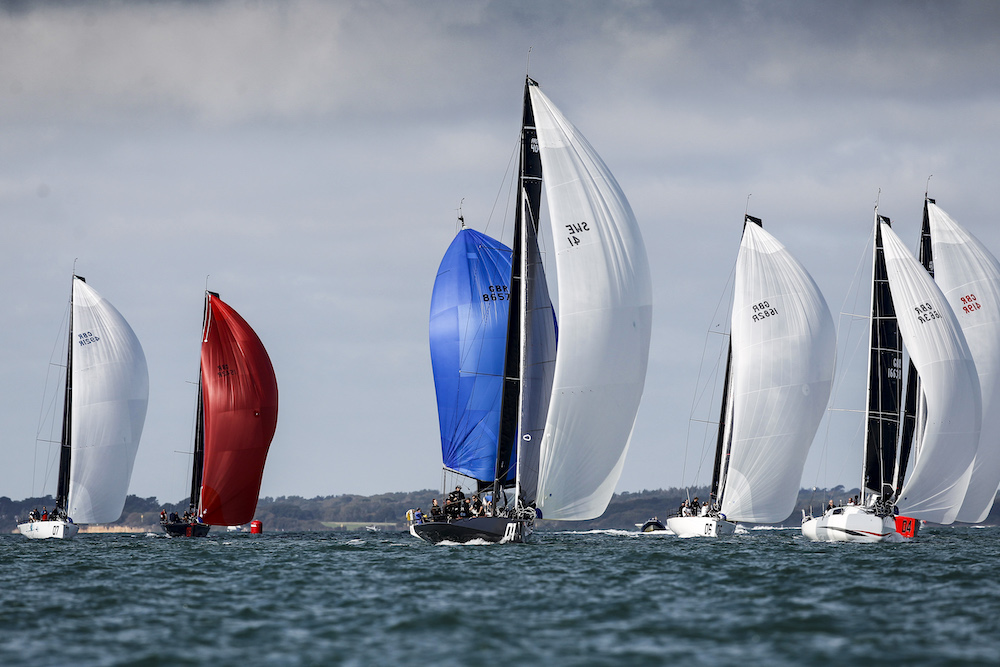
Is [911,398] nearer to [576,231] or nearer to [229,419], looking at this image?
[576,231]

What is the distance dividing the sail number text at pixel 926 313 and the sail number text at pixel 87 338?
40.5 m

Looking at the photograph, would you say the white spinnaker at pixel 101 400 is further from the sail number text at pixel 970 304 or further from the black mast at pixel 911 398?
the sail number text at pixel 970 304

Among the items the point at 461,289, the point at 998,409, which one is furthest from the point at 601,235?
the point at 998,409

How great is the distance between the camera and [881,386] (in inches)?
1940

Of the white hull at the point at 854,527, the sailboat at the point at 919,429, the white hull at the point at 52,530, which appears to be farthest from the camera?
the white hull at the point at 52,530

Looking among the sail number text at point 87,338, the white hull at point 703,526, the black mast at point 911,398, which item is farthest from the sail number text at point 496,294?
the sail number text at point 87,338

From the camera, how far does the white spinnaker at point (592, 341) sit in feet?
114

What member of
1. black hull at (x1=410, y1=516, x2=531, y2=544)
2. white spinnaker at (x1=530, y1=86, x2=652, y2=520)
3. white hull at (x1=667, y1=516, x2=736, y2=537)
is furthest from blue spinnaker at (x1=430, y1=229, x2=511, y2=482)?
white hull at (x1=667, y1=516, x2=736, y2=537)

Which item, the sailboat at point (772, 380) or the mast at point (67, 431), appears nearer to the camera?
the sailboat at point (772, 380)

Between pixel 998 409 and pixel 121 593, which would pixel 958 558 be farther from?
pixel 121 593

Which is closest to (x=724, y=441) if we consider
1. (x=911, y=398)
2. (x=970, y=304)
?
(x=911, y=398)

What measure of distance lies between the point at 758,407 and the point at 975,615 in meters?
28.4

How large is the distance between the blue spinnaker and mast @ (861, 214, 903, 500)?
54.5ft

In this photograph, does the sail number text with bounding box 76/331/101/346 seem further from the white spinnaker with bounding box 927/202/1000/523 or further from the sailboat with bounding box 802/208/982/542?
the white spinnaker with bounding box 927/202/1000/523
